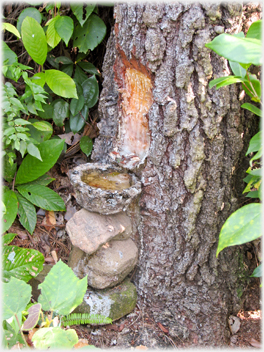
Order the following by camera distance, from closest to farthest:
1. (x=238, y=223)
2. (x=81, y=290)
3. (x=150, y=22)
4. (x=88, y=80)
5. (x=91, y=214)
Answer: (x=238, y=223) < (x=81, y=290) < (x=150, y=22) < (x=91, y=214) < (x=88, y=80)

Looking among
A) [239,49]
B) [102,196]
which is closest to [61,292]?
[102,196]

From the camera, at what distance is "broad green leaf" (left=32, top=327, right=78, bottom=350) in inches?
→ 36.3

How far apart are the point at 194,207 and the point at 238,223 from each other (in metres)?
0.66

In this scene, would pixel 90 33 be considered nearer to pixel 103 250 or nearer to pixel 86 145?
pixel 86 145

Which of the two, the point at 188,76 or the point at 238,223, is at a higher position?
the point at 188,76

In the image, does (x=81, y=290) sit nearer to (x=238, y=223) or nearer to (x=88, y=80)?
(x=238, y=223)

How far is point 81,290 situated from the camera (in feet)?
3.54

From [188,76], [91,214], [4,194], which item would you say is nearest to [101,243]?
[91,214]

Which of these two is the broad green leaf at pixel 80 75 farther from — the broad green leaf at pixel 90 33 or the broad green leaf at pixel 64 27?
the broad green leaf at pixel 64 27

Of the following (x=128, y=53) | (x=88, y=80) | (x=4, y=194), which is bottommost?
(x=4, y=194)

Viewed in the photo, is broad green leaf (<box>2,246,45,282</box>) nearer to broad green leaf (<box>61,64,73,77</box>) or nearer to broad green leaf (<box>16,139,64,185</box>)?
broad green leaf (<box>16,139,64,185</box>)

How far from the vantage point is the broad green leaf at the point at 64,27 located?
182 centimetres

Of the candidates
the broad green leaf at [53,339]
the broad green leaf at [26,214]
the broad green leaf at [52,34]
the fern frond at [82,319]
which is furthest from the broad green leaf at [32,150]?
the broad green leaf at [53,339]

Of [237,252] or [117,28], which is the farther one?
[237,252]
